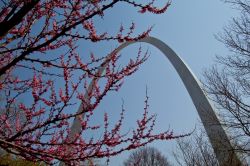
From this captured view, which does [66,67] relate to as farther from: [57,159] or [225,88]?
[225,88]

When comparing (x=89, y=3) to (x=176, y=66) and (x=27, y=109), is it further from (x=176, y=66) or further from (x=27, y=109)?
(x=176, y=66)

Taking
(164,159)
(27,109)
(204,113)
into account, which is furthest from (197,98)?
(164,159)

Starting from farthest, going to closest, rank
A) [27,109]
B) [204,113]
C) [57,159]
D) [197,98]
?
[197,98] < [204,113] < [27,109] < [57,159]

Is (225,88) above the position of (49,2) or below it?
above

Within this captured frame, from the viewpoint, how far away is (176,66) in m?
14.9

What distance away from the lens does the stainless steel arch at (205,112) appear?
900 cm

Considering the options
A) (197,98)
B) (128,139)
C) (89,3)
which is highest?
(197,98)

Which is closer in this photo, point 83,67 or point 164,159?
point 83,67

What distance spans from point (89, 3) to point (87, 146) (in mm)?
1533

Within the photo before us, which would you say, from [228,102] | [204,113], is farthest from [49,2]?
[204,113]

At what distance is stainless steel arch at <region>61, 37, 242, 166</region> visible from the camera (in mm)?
9003

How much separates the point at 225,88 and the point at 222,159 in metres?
2.35

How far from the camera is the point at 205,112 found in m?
10.8

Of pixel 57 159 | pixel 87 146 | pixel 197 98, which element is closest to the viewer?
pixel 57 159
